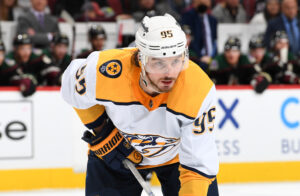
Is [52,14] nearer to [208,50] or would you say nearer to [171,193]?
[208,50]

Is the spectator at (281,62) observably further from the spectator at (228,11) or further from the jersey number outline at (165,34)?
the jersey number outline at (165,34)

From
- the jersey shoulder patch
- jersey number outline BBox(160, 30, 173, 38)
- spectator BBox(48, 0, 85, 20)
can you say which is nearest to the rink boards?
spectator BBox(48, 0, 85, 20)

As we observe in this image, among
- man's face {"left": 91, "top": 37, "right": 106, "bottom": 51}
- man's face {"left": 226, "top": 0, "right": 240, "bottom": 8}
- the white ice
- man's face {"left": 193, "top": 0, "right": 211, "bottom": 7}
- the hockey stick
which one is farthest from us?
man's face {"left": 226, "top": 0, "right": 240, "bottom": 8}

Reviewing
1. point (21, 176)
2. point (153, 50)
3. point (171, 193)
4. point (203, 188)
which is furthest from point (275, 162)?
point (153, 50)

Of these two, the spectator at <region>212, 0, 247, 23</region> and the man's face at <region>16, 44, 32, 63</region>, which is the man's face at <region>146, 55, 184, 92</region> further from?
the spectator at <region>212, 0, 247, 23</region>

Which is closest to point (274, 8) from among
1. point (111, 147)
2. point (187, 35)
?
point (187, 35)

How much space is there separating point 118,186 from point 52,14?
3789mm

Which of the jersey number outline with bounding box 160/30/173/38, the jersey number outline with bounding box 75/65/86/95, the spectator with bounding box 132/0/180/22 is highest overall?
the jersey number outline with bounding box 160/30/173/38

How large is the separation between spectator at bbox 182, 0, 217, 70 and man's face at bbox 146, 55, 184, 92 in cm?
384

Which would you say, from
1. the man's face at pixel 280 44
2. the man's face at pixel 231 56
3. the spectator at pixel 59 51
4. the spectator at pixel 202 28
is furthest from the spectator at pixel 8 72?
the man's face at pixel 280 44

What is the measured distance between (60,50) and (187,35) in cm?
127

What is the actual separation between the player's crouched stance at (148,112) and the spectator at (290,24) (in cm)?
403

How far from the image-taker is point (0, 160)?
185 inches

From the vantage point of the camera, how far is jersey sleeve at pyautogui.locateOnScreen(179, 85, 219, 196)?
2285 mm
